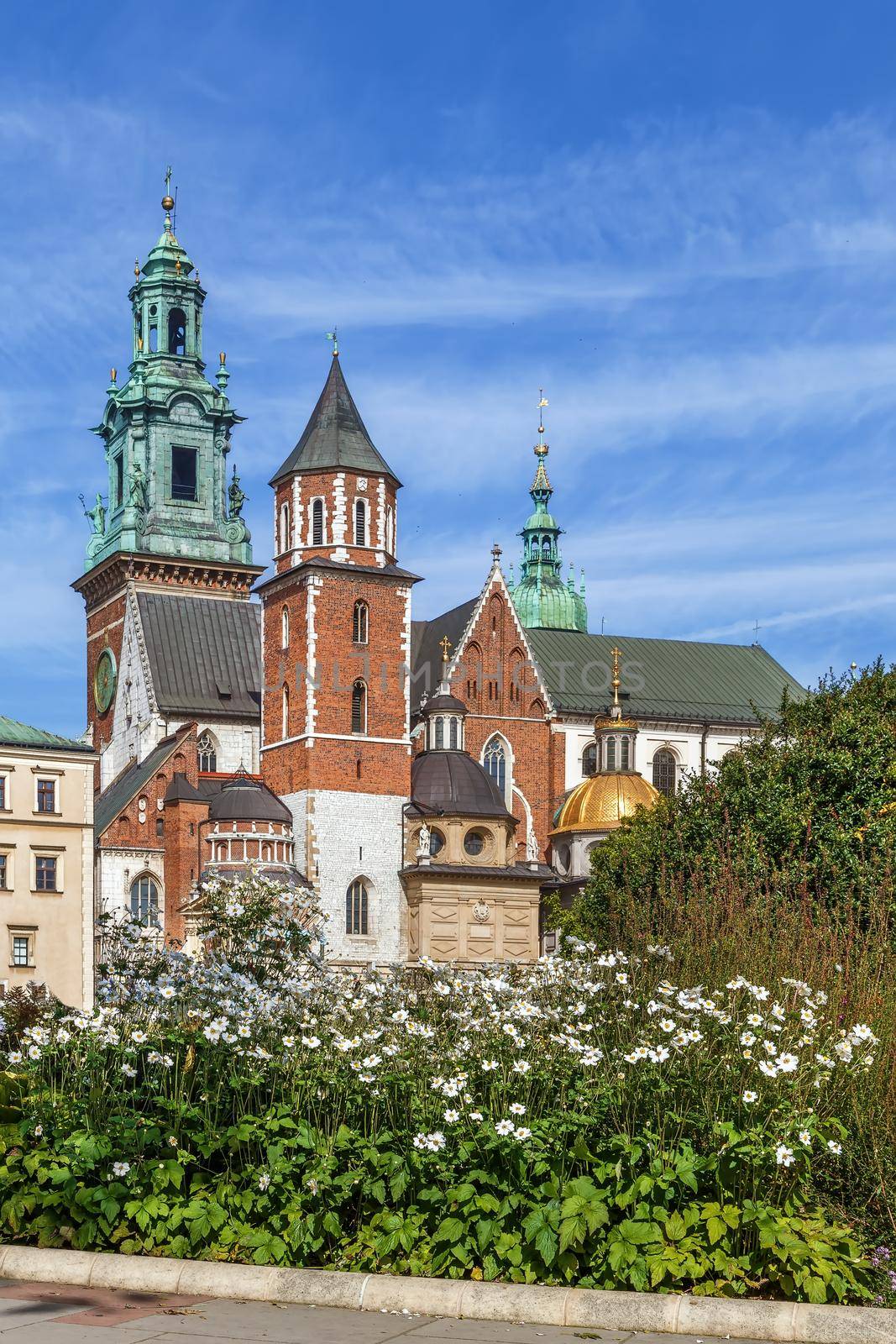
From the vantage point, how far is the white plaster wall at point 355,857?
187ft

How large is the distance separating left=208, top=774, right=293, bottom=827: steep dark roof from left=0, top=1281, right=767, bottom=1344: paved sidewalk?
46339 millimetres

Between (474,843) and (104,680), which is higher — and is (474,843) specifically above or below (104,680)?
below

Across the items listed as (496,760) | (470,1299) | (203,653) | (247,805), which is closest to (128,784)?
(203,653)

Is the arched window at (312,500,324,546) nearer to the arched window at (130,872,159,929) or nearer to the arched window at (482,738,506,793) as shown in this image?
the arched window at (482,738,506,793)

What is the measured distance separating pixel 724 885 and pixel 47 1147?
31.9 feet

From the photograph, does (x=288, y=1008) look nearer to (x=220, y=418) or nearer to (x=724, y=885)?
(x=724, y=885)

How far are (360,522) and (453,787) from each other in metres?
9.64

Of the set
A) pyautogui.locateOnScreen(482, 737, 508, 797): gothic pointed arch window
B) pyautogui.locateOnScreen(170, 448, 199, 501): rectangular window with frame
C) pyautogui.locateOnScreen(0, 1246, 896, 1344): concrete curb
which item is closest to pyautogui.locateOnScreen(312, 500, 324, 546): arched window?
pyautogui.locateOnScreen(482, 737, 508, 797): gothic pointed arch window

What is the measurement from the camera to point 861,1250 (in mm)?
10547

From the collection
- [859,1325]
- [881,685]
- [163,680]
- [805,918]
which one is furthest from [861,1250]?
[163,680]

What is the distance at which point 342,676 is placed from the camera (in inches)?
2347

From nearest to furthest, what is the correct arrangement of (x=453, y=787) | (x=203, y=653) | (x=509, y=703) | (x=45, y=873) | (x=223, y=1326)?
(x=223, y=1326) → (x=45, y=873) → (x=453, y=787) → (x=203, y=653) → (x=509, y=703)

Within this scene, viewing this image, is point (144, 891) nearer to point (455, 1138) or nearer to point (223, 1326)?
point (455, 1138)

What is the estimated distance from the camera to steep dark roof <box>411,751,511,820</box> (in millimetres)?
60906
